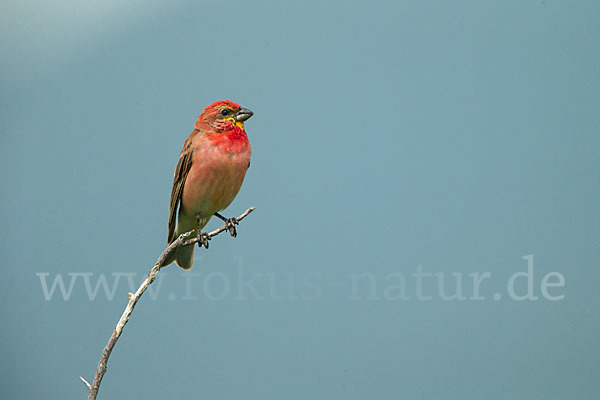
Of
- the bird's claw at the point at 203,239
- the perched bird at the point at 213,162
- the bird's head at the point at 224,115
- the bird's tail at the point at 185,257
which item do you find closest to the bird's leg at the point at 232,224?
the perched bird at the point at 213,162

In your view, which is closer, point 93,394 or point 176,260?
point 93,394

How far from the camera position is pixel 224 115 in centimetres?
218

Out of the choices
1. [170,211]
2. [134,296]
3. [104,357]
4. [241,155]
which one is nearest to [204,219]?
[170,211]

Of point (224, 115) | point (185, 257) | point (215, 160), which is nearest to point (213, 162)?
point (215, 160)

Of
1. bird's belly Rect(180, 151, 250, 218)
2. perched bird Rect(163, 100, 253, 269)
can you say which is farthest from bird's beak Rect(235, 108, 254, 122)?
bird's belly Rect(180, 151, 250, 218)

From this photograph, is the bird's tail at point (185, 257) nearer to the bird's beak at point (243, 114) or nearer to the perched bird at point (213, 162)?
the perched bird at point (213, 162)

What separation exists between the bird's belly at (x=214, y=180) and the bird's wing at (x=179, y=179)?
0.03 meters

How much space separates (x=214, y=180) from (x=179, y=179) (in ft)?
0.58

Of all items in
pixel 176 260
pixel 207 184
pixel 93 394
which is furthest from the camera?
pixel 176 260

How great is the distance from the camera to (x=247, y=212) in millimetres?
1987

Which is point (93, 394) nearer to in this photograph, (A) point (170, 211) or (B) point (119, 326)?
(B) point (119, 326)

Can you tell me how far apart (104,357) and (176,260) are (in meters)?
0.58

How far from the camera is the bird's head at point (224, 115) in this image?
2.18 meters

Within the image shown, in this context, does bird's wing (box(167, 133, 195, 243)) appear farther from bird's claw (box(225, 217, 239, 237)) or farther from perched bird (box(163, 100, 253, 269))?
bird's claw (box(225, 217, 239, 237))
